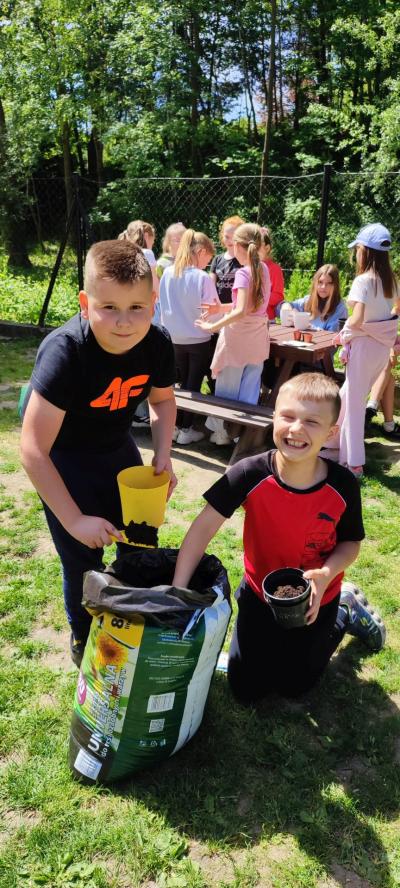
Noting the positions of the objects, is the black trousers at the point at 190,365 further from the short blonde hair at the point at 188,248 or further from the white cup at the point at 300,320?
the white cup at the point at 300,320

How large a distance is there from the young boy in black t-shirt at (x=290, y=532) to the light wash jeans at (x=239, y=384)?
9.09ft

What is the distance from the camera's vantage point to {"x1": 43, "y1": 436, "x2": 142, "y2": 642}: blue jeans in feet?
7.11

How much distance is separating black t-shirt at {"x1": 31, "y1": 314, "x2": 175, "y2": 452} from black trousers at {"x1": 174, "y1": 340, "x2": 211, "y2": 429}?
3033 mm

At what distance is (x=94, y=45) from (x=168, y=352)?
623 inches

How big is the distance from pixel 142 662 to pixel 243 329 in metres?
3.39

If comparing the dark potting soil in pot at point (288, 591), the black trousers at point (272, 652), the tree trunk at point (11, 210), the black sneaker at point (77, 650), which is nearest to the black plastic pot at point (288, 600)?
the dark potting soil in pot at point (288, 591)

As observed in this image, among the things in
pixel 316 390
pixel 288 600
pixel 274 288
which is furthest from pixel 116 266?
pixel 274 288

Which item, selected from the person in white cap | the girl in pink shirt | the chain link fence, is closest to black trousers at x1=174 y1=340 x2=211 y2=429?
the girl in pink shirt

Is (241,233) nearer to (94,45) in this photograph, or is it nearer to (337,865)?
(337,865)

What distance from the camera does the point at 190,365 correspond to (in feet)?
18.0

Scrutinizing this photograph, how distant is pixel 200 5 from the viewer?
15.2m

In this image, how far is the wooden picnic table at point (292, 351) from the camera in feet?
16.6

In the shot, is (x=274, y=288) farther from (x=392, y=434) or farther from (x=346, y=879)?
(x=346, y=879)

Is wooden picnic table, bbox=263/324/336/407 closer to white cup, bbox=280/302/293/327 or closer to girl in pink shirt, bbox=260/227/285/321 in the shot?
white cup, bbox=280/302/293/327
